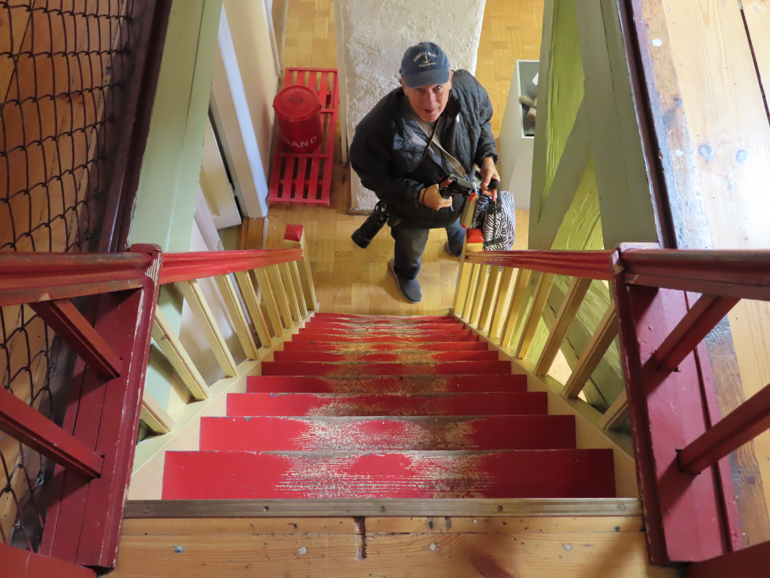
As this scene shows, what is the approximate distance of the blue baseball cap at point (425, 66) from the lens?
179cm

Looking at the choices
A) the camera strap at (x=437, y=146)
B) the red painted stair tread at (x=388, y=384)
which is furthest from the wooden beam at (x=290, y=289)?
the camera strap at (x=437, y=146)

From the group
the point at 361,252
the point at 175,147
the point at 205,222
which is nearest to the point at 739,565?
the point at 175,147

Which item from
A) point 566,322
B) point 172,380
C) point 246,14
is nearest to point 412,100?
point 566,322

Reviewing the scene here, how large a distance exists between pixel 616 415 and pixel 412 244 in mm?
2058

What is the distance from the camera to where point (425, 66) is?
5.90ft

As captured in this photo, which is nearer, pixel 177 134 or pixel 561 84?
pixel 177 134

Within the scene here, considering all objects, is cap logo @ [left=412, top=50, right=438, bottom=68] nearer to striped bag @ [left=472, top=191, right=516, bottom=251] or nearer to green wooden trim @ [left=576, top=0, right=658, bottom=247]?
green wooden trim @ [left=576, top=0, right=658, bottom=247]

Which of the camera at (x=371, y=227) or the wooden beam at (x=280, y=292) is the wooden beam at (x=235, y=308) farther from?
the camera at (x=371, y=227)

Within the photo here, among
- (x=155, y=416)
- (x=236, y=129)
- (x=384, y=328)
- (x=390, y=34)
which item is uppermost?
(x=390, y=34)

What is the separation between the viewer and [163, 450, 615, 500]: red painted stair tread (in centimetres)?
113

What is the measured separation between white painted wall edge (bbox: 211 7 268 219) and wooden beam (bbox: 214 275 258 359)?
4.69 feet

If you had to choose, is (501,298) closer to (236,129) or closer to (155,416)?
(155,416)

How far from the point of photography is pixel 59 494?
2.83 feet

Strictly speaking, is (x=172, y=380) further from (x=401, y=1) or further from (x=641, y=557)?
(x=401, y=1)
